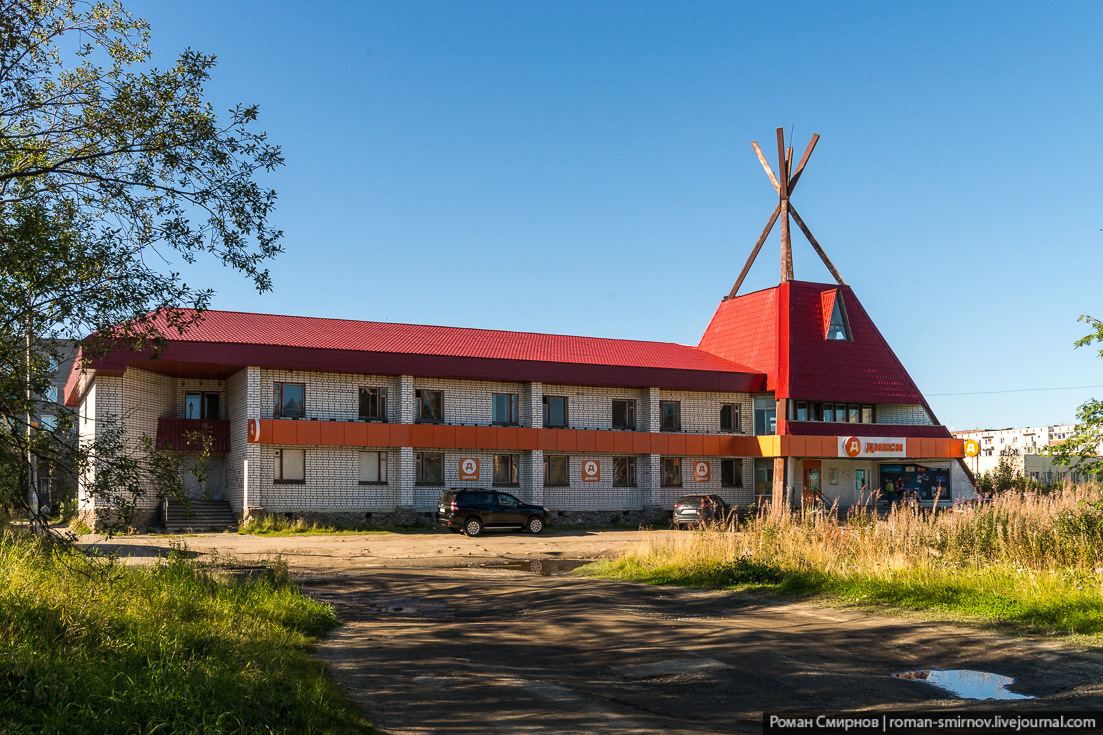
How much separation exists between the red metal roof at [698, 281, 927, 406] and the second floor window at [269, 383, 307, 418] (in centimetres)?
2220

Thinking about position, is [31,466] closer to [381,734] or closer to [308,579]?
[381,734]

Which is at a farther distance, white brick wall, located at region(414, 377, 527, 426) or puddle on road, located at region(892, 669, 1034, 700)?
white brick wall, located at region(414, 377, 527, 426)

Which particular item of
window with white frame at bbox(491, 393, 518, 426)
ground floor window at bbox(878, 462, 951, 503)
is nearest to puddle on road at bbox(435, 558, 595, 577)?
window with white frame at bbox(491, 393, 518, 426)

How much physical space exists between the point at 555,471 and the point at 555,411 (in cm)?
272

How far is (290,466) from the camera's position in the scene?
35281 millimetres

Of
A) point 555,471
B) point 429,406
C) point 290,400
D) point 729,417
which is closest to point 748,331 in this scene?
point 729,417

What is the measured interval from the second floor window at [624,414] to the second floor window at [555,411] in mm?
2737

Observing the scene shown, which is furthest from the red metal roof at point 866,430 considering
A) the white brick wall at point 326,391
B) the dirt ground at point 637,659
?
the dirt ground at point 637,659

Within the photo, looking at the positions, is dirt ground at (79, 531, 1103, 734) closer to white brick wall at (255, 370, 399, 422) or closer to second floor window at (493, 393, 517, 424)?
white brick wall at (255, 370, 399, 422)

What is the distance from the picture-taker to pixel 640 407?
140 feet

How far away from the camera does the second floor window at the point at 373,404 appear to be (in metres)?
37.0

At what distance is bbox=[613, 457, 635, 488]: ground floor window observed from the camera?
4169 centimetres

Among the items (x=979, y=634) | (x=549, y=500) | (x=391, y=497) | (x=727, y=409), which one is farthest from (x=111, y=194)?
(x=727, y=409)

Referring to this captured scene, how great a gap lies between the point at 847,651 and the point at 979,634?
1798mm
